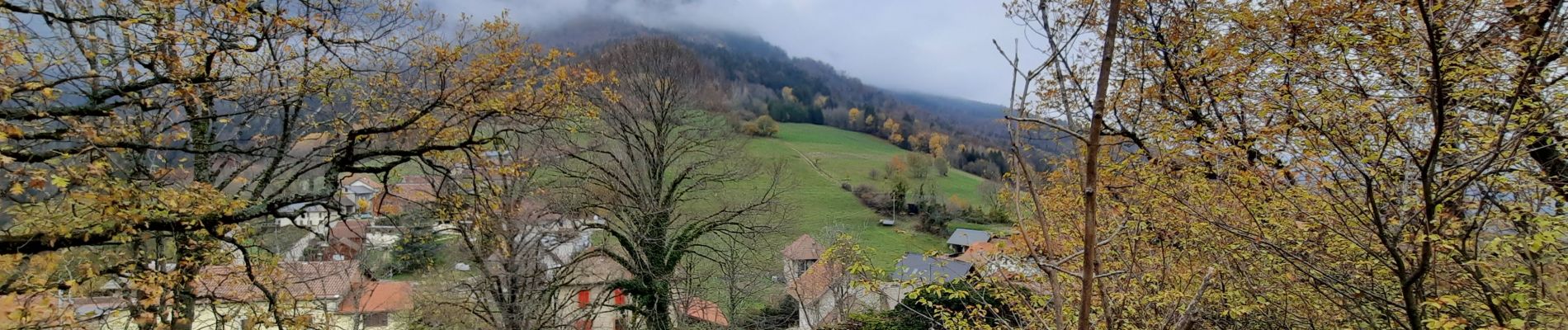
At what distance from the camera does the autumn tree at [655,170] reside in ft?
40.3

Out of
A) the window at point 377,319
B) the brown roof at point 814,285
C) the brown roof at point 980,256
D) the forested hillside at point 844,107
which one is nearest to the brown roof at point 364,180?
the window at point 377,319

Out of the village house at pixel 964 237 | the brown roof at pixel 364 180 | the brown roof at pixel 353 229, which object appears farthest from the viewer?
the village house at pixel 964 237

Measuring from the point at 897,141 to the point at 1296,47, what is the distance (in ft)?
207

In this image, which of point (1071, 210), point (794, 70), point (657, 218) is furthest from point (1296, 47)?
point (794, 70)

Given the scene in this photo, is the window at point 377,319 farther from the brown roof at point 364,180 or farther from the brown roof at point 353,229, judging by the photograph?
the brown roof at point 364,180

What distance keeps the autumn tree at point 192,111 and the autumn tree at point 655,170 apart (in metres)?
4.65

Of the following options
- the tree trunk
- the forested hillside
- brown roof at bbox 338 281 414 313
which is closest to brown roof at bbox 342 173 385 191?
brown roof at bbox 338 281 414 313

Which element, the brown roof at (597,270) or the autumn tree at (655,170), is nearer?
the autumn tree at (655,170)

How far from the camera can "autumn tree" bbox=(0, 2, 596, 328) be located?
4098mm

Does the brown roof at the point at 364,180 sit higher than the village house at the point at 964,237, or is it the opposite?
the brown roof at the point at 364,180

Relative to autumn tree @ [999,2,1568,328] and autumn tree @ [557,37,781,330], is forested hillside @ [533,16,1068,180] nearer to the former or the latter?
autumn tree @ [557,37,781,330]

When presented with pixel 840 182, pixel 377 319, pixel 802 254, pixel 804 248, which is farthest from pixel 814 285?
pixel 840 182

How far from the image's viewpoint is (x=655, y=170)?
42.8 feet

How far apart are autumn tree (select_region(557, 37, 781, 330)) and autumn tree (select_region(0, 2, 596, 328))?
4.65m
